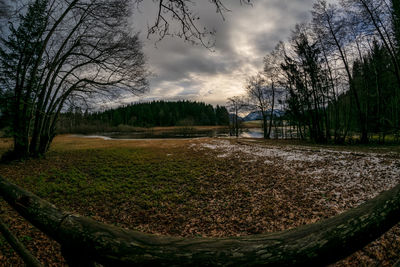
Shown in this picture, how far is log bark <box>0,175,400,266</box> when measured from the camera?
2.73ft

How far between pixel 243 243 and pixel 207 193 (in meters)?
6.77

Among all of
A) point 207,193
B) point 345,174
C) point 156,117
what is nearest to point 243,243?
point 207,193

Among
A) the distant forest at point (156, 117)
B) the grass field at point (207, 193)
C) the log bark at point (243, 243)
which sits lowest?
the grass field at point (207, 193)

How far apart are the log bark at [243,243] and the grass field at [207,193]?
3830 millimetres

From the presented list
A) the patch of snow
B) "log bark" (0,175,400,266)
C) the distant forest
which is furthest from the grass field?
the distant forest

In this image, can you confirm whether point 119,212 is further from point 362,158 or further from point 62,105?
point 362,158

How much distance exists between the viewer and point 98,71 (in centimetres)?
1153

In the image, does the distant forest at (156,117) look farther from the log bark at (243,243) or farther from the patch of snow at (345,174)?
the log bark at (243,243)

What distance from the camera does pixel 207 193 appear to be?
736 cm

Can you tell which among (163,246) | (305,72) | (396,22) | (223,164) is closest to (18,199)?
(163,246)

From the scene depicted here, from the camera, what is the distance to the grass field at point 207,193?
4.93 m

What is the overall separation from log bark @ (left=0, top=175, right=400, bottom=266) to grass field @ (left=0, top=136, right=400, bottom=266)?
3830 mm

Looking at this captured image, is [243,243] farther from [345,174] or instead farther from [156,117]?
[156,117]

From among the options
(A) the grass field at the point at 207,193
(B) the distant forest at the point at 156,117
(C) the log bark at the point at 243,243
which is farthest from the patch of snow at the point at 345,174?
(B) the distant forest at the point at 156,117
